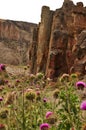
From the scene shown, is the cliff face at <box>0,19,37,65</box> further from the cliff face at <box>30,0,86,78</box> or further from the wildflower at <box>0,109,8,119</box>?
the wildflower at <box>0,109,8,119</box>

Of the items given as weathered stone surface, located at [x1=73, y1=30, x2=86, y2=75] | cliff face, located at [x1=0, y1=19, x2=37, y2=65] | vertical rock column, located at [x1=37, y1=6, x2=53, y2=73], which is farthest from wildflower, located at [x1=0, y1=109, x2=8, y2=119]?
cliff face, located at [x1=0, y1=19, x2=37, y2=65]

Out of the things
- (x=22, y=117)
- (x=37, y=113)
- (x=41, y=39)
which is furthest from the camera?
(x=41, y=39)

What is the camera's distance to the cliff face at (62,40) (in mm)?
42281

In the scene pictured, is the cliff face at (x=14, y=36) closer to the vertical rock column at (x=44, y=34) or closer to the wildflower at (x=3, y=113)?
the vertical rock column at (x=44, y=34)

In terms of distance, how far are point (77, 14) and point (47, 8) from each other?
11.4 m

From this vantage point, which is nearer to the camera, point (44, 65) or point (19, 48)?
point (44, 65)

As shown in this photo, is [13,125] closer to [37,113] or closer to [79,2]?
[37,113]

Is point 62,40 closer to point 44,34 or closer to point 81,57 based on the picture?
point 44,34

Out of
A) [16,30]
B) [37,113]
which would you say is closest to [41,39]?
[37,113]

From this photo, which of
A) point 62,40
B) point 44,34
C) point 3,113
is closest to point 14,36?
point 44,34

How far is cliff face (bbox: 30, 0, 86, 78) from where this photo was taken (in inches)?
1665

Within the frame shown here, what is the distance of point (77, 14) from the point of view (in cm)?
4256

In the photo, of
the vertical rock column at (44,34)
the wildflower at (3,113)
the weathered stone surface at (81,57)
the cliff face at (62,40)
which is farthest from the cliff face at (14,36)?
the wildflower at (3,113)

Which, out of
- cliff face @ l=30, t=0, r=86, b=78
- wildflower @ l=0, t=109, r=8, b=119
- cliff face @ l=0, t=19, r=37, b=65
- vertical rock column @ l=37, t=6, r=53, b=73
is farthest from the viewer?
cliff face @ l=0, t=19, r=37, b=65
